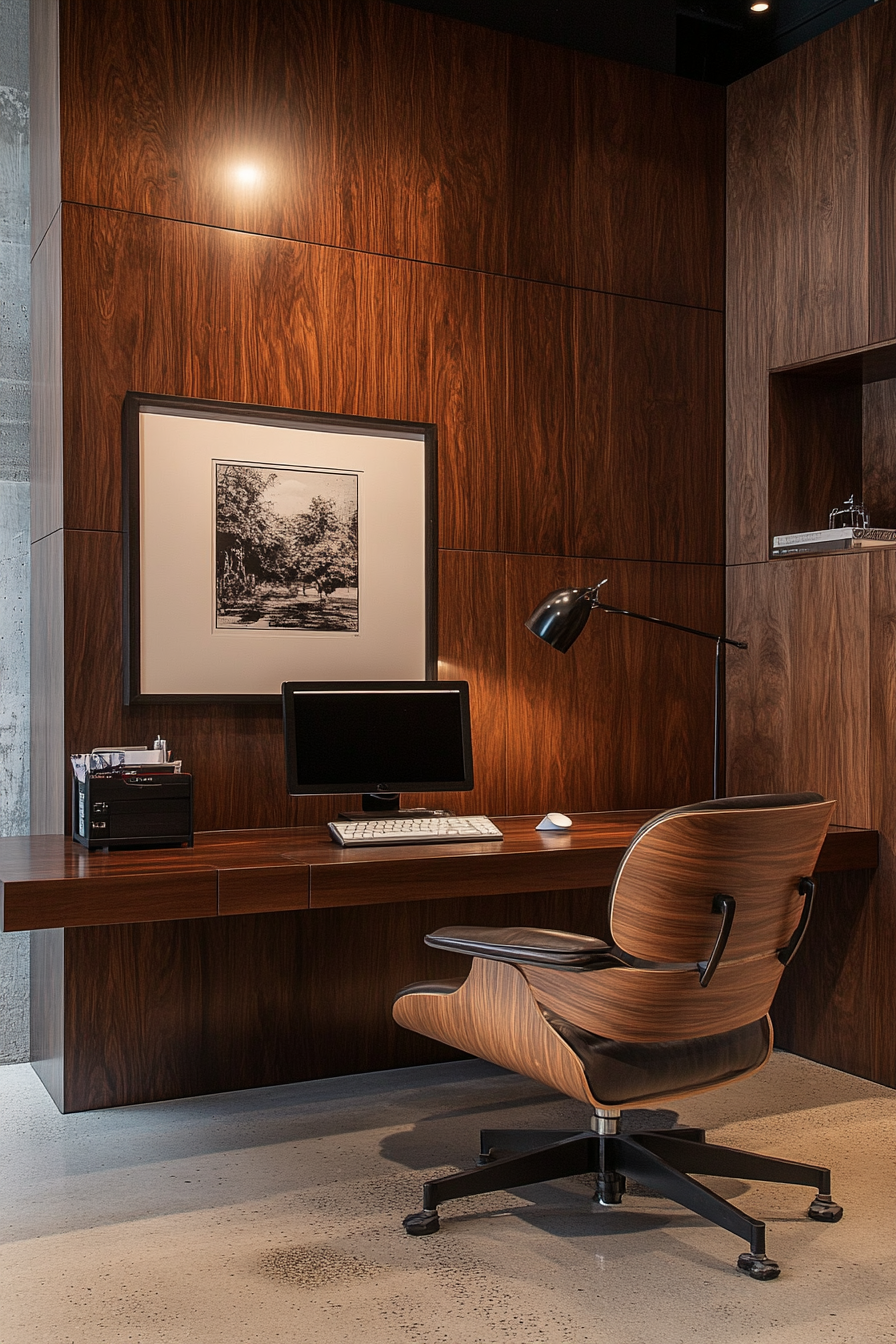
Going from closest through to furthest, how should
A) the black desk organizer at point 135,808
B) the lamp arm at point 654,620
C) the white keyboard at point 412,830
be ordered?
1. the black desk organizer at point 135,808
2. the white keyboard at point 412,830
3. the lamp arm at point 654,620

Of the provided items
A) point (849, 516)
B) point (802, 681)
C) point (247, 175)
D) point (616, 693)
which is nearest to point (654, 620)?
point (616, 693)

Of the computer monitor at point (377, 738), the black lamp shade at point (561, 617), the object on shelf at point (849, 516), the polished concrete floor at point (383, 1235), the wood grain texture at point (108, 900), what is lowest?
the polished concrete floor at point (383, 1235)

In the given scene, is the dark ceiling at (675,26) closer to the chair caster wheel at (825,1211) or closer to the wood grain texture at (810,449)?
the wood grain texture at (810,449)

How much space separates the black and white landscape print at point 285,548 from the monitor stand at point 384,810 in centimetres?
53

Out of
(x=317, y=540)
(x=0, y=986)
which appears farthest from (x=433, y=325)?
(x=0, y=986)

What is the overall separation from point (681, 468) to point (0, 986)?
9.02 ft

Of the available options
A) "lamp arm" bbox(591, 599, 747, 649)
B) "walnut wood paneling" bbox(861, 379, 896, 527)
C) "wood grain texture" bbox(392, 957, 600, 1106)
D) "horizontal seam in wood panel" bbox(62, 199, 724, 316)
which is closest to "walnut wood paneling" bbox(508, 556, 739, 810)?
"lamp arm" bbox(591, 599, 747, 649)

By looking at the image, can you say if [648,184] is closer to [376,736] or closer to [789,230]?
[789,230]

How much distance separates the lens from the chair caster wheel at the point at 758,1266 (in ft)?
7.83

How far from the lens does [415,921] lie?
382 centimetres

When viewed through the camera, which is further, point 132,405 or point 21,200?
point 21,200

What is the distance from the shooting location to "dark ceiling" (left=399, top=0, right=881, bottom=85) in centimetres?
410

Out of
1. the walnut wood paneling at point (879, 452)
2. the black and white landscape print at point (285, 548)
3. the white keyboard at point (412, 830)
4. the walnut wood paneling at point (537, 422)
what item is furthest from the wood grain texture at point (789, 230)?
the white keyboard at point (412, 830)

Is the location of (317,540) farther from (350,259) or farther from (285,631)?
(350,259)
